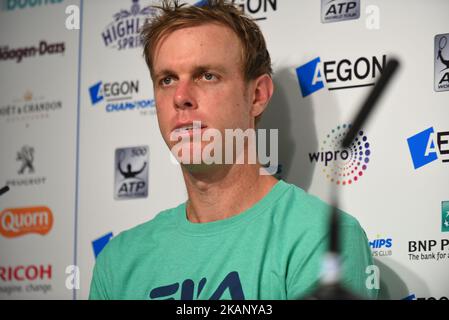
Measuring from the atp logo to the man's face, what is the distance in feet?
1.23

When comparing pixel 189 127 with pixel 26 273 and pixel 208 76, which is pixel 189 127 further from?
pixel 26 273

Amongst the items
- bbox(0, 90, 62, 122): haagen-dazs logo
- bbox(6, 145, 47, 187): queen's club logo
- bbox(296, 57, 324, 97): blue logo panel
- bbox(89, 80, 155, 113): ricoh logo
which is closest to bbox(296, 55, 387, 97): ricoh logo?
bbox(296, 57, 324, 97): blue logo panel

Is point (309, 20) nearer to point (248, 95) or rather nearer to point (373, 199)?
point (248, 95)

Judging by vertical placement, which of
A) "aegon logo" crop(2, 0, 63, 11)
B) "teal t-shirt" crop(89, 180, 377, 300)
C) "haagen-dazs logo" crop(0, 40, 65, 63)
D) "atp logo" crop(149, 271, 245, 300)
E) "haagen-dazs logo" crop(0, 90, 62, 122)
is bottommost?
"atp logo" crop(149, 271, 245, 300)

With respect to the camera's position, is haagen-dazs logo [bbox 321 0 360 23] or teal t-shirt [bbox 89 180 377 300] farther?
haagen-dazs logo [bbox 321 0 360 23]

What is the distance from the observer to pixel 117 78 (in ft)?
8.89

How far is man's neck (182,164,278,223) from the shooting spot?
A: 2.13 m

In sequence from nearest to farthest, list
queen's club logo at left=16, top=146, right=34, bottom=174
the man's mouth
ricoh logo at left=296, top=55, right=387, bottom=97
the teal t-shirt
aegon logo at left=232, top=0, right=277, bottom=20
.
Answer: the teal t-shirt → the man's mouth → ricoh logo at left=296, top=55, right=387, bottom=97 → aegon logo at left=232, top=0, right=277, bottom=20 → queen's club logo at left=16, top=146, right=34, bottom=174

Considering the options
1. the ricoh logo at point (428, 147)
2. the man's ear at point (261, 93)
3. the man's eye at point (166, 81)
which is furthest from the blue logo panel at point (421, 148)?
the man's eye at point (166, 81)

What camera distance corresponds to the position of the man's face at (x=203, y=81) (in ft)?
6.82

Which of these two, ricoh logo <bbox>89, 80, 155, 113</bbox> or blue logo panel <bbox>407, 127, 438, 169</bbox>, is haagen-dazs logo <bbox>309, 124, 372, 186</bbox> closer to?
blue logo panel <bbox>407, 127, 438, 169</bbox>

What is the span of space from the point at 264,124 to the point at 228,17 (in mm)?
412

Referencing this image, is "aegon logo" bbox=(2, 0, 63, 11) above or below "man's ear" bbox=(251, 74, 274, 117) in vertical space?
above

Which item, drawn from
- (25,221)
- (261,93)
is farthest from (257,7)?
(25,221)
